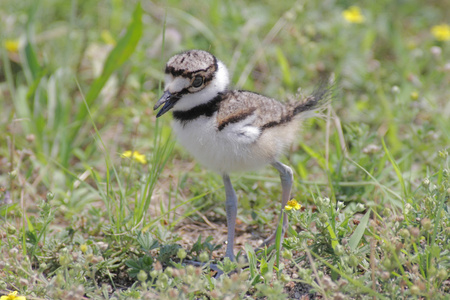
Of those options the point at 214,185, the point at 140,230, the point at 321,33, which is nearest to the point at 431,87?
the point at 321,33

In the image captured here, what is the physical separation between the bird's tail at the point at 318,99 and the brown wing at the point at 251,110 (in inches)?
3.8

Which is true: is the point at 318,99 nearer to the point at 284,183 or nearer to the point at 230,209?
the point at 284,183

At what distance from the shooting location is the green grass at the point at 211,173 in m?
2.30

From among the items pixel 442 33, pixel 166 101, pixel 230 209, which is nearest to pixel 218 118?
pixel 166 101

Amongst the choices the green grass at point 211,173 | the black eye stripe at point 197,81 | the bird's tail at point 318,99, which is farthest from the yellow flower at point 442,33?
the black eye stripe at point 197,81

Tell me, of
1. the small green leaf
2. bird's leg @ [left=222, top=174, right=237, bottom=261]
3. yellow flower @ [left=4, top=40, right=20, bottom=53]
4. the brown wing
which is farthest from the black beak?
yellow flower @ [left=4, top=40, right=20, bottom=53]

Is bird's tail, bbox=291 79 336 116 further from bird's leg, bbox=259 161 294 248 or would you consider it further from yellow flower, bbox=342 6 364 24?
yellow flower, bbox=342 6 364 24

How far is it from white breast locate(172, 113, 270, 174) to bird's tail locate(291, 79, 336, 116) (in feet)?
1.34

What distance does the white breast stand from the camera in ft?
8.35

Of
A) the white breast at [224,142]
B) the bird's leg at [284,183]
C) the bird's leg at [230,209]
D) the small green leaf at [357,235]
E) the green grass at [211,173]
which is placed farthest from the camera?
the bird's leg at [284,183]

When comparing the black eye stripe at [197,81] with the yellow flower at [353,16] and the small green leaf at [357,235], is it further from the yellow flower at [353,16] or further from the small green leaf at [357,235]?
the yellow flower at [353,16]

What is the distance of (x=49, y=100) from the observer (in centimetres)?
390

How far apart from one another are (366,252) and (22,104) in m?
2.63

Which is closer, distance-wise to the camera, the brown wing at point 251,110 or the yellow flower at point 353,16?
the brown wing at point 251,110
